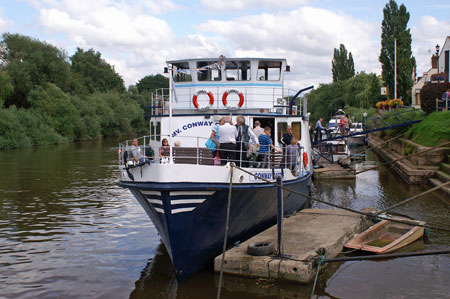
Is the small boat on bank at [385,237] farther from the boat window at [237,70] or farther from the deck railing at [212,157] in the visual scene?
the boat window at [237,70]

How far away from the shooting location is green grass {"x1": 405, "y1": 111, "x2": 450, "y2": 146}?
60.6 feet

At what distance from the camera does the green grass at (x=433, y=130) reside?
18.5 m

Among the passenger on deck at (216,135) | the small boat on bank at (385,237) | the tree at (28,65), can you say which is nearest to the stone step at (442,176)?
the small boat on bank at (385,237)

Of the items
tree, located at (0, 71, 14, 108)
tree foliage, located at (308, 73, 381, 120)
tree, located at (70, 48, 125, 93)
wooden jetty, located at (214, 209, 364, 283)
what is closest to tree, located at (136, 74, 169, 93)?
tree, located at (70, 48, 125, 93)

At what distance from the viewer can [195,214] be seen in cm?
834

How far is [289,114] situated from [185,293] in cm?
638

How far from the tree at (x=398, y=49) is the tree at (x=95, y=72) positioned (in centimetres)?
4682

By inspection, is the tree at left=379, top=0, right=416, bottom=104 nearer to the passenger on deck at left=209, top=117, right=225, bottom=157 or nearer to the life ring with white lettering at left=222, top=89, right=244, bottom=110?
the life ring with white lettering at left=222, top=89, right=244, bottom=110

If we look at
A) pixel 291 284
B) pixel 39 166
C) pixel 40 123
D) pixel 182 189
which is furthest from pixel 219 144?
pixel 40 123

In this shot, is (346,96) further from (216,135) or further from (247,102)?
(216,135)

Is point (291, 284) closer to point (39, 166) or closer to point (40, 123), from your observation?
point (39, 166)

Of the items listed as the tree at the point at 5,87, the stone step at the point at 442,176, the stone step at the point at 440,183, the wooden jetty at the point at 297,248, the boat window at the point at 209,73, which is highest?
the tree at the point at 5,87

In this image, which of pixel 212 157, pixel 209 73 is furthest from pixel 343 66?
pixel 212 157

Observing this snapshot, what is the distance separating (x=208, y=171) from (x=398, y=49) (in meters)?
43.3
